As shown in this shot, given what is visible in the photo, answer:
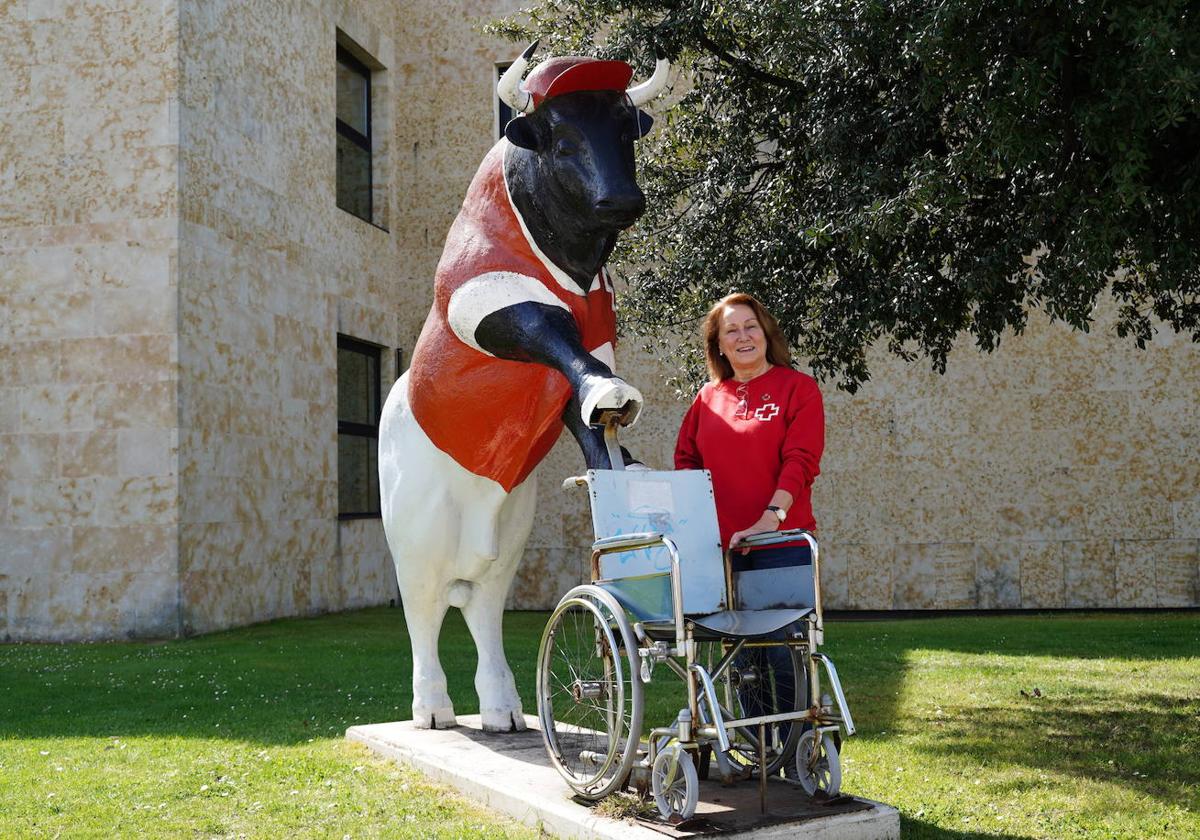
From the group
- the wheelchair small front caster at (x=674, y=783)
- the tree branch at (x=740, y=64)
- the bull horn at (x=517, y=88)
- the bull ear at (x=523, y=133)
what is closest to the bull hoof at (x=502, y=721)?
the wheelchair small front caster at (x=674, y=783)

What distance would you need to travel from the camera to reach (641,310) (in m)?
8.48

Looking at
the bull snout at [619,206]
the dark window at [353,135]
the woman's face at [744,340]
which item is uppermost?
the dark window at [353,135]

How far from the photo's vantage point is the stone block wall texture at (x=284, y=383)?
9969 millimetres

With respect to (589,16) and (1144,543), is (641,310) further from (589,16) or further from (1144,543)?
(1144,543)

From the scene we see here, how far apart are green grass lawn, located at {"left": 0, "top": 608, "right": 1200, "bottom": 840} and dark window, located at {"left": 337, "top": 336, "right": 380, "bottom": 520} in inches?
129

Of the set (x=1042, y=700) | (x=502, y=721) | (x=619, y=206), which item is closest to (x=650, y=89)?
(x=619, y=206)

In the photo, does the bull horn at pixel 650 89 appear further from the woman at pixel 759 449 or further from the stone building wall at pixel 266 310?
the stone building wall at pixel 266 310

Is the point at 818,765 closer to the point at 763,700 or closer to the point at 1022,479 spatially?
the point at 763,700

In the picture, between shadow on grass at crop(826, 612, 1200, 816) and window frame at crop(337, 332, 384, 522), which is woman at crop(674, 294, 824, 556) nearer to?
shadow on grass at crop(826, 612, 1200, 816)

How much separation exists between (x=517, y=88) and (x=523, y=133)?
0.17m

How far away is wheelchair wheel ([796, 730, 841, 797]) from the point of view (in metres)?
3.65

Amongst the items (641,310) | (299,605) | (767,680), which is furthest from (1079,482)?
(767,680)

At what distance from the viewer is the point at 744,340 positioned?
422 cm

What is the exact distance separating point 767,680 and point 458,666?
4.45m
